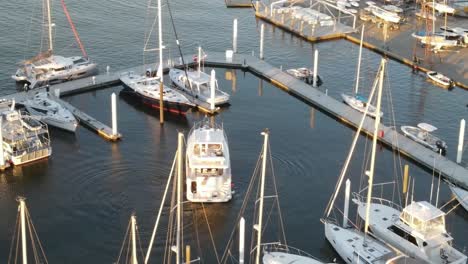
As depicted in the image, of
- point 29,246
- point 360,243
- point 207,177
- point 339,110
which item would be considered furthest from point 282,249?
point 339,110

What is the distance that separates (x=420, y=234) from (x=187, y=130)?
25329 millimetres

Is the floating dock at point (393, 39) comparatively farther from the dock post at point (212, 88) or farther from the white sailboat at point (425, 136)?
the dock post at point (212, 88)

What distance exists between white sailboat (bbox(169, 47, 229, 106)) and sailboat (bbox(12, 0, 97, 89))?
32.2 ft

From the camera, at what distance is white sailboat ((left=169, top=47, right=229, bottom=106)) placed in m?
71.0

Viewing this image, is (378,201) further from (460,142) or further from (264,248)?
(264,248)

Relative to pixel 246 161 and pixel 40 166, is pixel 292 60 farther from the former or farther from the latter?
pixel 40 166

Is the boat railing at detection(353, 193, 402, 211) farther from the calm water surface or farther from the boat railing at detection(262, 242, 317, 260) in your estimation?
the boat railing at detection(262, 242, 317, 260)

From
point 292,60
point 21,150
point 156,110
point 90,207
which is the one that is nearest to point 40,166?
point 21,150

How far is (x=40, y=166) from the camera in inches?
2341

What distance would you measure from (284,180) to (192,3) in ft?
177

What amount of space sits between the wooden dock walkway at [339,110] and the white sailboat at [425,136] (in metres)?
0.54

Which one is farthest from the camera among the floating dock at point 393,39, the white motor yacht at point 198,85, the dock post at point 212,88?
the floating dock at point 393,39

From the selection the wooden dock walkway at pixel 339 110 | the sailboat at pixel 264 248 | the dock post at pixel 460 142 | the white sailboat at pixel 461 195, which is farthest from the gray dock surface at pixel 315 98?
the sailboat at pixel 264 248

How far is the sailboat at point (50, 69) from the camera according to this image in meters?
75.1
